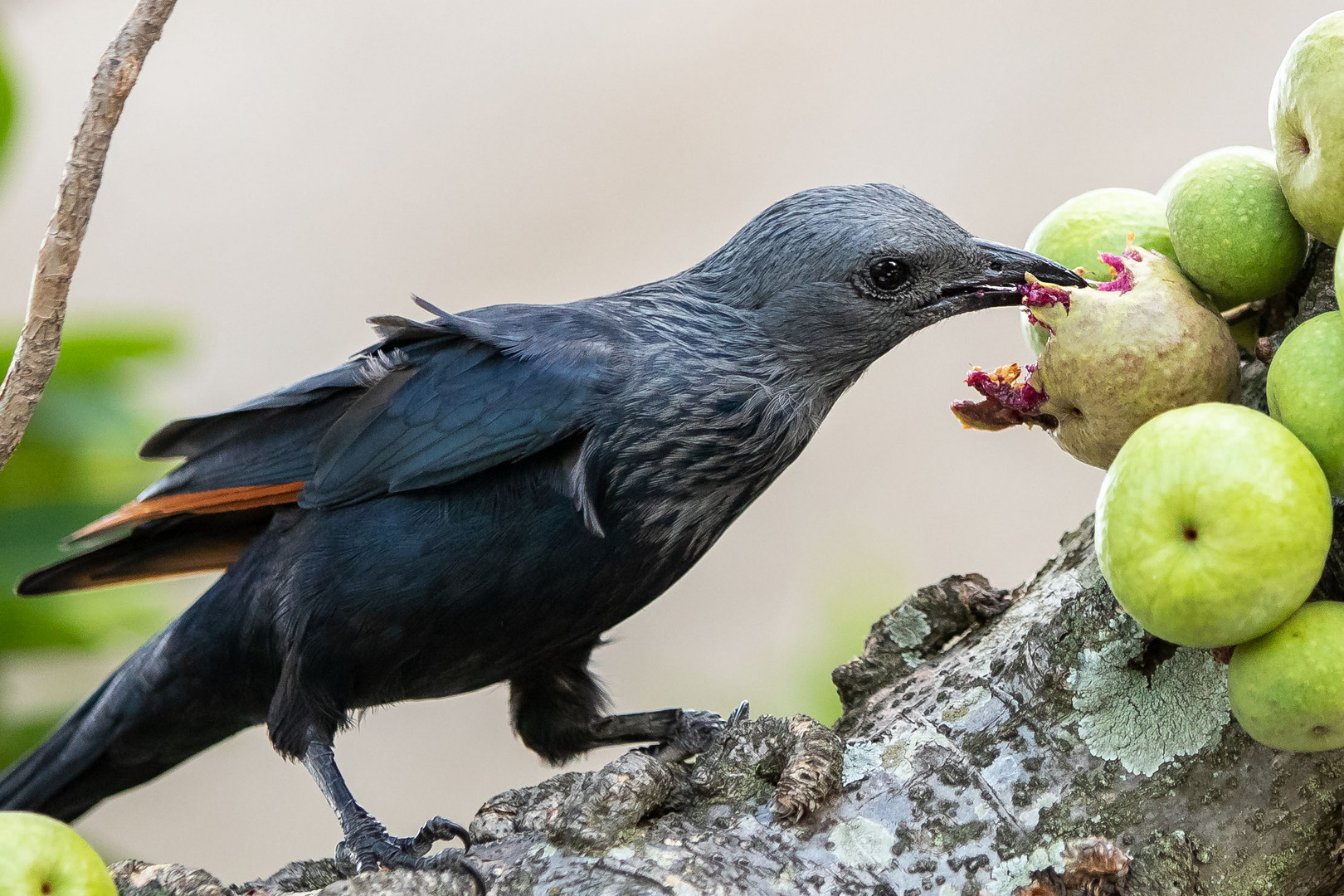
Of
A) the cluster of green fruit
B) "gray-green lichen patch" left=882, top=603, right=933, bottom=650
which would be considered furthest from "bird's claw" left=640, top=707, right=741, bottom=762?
the cluster of green fruit

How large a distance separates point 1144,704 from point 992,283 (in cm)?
64

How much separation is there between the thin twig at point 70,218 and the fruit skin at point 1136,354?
42.5 inches

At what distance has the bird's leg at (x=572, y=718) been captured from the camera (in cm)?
201

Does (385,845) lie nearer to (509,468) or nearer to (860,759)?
(509,468)

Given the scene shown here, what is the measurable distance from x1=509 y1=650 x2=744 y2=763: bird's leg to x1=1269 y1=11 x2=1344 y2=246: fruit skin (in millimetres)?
1188

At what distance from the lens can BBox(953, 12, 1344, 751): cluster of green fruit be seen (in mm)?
1091

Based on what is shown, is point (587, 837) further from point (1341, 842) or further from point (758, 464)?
point (1341, 842)

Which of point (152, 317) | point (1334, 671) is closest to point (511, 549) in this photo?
point (1334, 671)

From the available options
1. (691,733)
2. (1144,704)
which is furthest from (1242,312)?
(691,733)

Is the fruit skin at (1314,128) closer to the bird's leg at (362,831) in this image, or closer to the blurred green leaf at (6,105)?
the bird's leg at (362,831)

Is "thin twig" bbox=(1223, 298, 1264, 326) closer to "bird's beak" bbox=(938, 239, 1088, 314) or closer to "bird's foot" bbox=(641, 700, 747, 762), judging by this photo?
"bird's beak" bbox=(938, 239, 1088, 314)

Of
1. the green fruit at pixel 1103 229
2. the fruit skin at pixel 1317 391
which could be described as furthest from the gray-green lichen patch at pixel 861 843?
Answer: the green fruit at pixel 1103 229

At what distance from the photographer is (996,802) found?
1454 mm

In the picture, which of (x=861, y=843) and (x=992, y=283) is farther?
(x=992, y=283)
